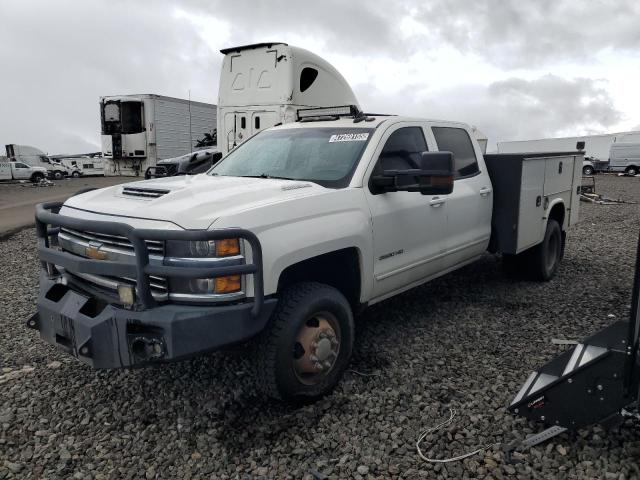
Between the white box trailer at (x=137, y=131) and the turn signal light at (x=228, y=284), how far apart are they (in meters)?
16.5

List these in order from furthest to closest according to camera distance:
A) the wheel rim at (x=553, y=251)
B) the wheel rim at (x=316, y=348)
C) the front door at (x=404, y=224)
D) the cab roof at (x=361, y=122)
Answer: the wheel rim at (x=553, y=251) → the cab roof at (x=361, y=122) → the front door at (x=404, y=224) → the wheel rim at (x=316, y=348)

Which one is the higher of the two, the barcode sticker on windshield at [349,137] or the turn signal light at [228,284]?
the barcode sticker on windshield at [349,137]

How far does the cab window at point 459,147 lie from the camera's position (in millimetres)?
4738

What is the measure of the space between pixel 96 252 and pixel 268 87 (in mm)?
8766

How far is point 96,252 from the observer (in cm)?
308

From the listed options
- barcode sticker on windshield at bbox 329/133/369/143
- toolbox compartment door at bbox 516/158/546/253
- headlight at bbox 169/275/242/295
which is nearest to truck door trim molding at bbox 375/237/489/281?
toolbox compartment door at bbox 516/158/546/253

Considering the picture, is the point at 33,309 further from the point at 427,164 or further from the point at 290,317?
the point at 427,164

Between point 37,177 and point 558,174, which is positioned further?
point 37,177

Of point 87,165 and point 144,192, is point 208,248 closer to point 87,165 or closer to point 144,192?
point 144,192

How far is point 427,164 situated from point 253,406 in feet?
6.26

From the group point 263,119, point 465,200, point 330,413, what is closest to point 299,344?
point 330,413

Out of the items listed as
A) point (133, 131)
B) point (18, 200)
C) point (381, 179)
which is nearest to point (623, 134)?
point (133, 131)

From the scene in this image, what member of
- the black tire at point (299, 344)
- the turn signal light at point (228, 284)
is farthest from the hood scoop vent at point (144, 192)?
the black tire at point (299, 344)

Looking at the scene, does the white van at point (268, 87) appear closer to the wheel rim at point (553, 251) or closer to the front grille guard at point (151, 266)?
the wheel rim at point (553, 251)
